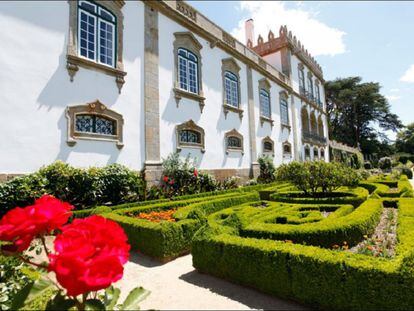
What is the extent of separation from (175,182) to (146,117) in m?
2.90

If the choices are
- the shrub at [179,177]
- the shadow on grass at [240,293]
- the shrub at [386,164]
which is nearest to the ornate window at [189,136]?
the shrub at [179,177]

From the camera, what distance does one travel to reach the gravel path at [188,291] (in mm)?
3230

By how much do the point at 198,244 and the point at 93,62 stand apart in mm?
7165

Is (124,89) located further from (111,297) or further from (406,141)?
(406,141)

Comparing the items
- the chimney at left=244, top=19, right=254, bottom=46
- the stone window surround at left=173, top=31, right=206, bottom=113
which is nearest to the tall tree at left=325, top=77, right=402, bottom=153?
the chimney at left=244, top=19, right=254, bottom=46

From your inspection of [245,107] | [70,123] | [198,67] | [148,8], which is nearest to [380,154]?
[245,107]

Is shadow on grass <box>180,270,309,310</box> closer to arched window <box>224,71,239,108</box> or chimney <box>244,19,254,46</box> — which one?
arched window <box>224,71,239,108</box>

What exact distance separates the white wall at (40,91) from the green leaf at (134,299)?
6.75 m

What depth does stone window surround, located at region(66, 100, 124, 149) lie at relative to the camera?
7.67 meters

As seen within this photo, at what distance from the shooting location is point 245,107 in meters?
16.2

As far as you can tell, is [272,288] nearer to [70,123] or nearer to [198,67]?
[70,123]

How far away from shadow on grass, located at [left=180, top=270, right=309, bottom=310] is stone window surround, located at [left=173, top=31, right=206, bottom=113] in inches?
342

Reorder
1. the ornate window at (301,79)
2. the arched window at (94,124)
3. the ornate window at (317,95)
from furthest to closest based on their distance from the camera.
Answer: the ornate window at (317,95) → the ornate window at (301,79) → the arched window at (94,124)

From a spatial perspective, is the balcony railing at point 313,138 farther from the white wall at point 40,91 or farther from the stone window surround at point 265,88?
the white wall at point 40,91
